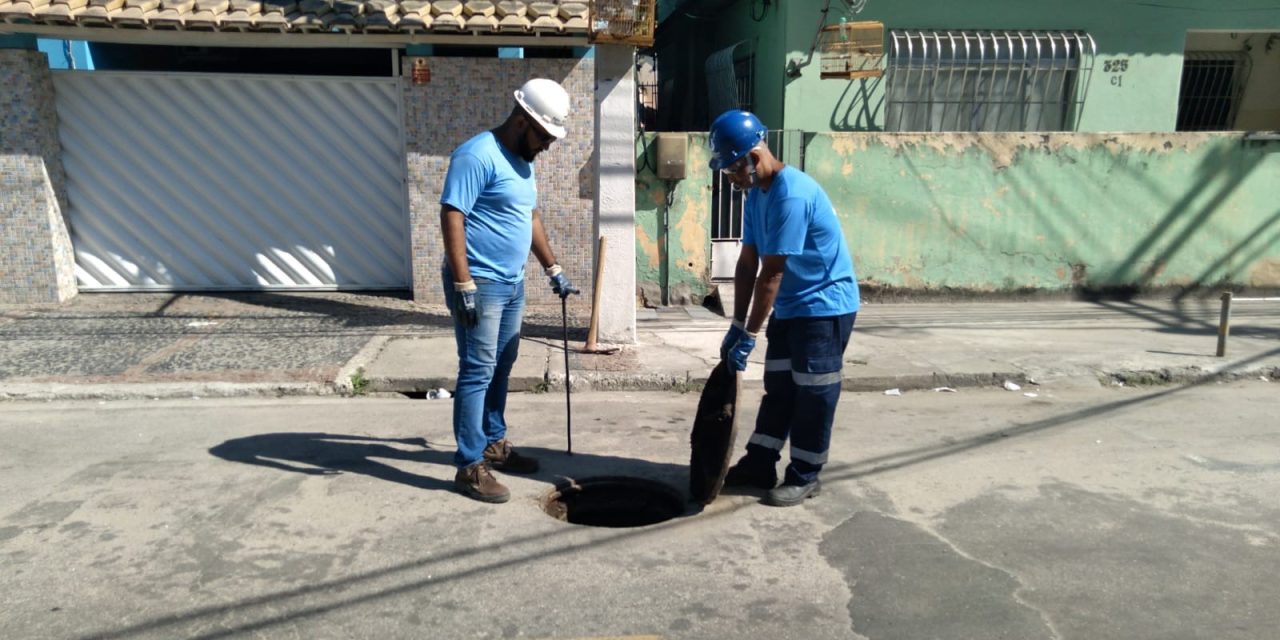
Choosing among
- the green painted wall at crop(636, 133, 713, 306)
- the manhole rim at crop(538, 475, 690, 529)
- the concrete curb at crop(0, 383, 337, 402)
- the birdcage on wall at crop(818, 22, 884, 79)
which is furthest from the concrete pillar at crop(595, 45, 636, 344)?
the birdcage on wall at crop(818, 22, 884, 79)

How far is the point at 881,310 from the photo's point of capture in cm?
1013

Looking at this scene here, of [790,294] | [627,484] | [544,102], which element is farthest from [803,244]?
[627,484]

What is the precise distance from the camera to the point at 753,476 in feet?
16.4

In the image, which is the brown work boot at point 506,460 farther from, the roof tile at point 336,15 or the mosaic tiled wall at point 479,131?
the roof tile at point 336,15

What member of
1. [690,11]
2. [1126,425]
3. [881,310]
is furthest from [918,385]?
[690,11]

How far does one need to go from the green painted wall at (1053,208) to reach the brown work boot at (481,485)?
6433 millimetres

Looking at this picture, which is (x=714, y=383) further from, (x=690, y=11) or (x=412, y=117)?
(x=690, y=11)

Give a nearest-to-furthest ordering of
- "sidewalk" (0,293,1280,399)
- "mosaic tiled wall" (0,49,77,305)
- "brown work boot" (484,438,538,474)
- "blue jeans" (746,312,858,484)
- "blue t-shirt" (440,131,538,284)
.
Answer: "blue t-shirt" (440,131,538,284) → "blue jeans" (746,312,858,484) → "brown work boot" (484,438,538,474) → "sidewalk" (0,293,1280,399) → "mosaic tiled wall" (0,49,77,305)

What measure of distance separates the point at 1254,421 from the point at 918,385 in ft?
7.36

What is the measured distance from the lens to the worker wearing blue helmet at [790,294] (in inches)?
172

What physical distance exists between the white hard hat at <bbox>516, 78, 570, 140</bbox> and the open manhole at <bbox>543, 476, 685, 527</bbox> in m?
1.87

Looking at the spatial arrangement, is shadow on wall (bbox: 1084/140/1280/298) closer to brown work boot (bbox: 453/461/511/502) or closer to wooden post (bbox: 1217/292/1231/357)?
wooden post (bbox: 1217/292/1231/357)

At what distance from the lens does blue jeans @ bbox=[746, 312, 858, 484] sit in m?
4.55

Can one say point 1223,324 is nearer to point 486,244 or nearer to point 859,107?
point 859,107
